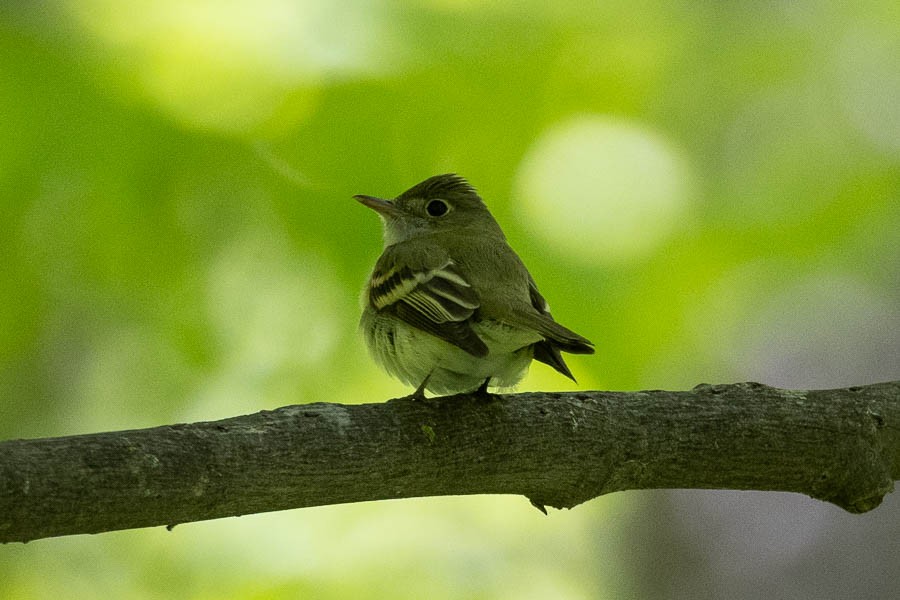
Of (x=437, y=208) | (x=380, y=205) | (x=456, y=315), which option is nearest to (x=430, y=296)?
(x=456, y=315)

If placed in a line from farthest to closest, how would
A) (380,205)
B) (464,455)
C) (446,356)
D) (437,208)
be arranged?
(437,208) → (380,205) → (446,356) → (464,455)

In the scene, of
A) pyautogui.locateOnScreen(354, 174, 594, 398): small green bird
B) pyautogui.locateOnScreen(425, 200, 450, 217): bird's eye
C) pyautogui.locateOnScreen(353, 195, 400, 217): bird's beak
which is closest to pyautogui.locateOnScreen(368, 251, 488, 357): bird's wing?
pyautogui.locateOnScreen(354, 174, 594, 398): small green bird

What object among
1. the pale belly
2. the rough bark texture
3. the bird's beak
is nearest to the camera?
the rough bark texture

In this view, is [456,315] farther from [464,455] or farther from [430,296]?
[464,455]

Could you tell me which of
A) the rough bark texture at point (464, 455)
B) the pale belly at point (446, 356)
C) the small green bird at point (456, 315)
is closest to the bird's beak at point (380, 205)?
the small green bird at point (456, 315)

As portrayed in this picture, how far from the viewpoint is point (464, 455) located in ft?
12.2

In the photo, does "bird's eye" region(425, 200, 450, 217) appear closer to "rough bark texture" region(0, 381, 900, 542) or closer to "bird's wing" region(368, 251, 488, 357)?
"bird's wing" region(368, 251, 488, 357)

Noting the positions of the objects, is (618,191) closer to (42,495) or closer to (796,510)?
(796,510)

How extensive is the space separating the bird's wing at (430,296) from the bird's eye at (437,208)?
616 millimetres

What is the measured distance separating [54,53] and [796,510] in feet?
16.1

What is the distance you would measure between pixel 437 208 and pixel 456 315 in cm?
150

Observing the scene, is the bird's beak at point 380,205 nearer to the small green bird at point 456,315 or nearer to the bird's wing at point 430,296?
the small green bird at point 456,315

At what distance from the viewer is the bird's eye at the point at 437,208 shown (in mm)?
5551

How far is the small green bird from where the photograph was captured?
13.6ft
